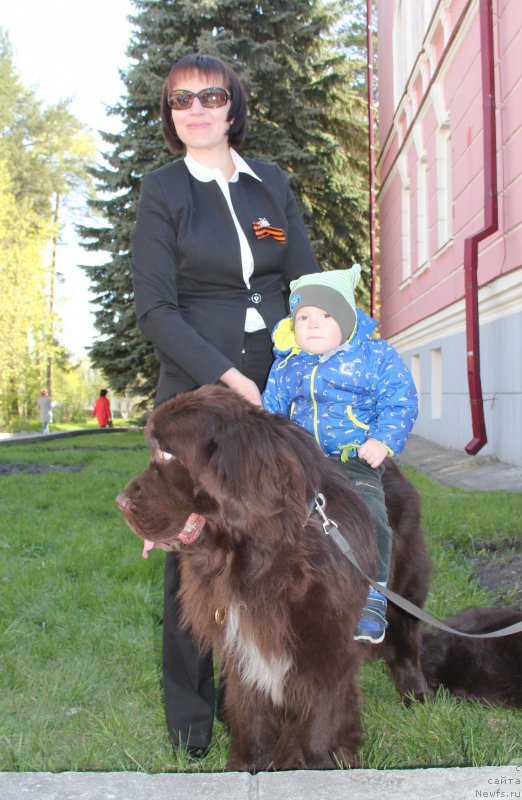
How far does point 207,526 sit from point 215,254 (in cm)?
111

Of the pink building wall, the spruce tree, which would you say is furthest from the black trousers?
the spruce tree

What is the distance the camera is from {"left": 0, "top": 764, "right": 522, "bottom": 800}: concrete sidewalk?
209cm

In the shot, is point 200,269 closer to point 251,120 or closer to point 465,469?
point 465,469

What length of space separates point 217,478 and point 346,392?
2.67 ft

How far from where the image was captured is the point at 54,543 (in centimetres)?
634

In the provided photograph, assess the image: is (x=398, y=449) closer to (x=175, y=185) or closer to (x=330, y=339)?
(x=330, y=339)

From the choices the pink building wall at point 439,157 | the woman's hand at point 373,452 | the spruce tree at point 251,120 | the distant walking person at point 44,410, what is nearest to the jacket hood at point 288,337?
the woman's hand at point 373,452

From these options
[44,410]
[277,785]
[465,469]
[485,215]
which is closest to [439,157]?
[485,215]

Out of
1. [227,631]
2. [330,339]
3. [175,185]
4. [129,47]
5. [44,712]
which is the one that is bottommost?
[44,712]

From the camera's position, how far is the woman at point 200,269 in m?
2.84

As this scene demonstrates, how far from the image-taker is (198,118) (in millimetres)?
A: 2963

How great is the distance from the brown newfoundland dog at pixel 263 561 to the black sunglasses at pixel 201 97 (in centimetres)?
119

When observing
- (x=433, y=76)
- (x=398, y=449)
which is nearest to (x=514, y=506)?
(x=398, y=449)

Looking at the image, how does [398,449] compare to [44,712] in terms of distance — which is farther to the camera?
[44,712]
